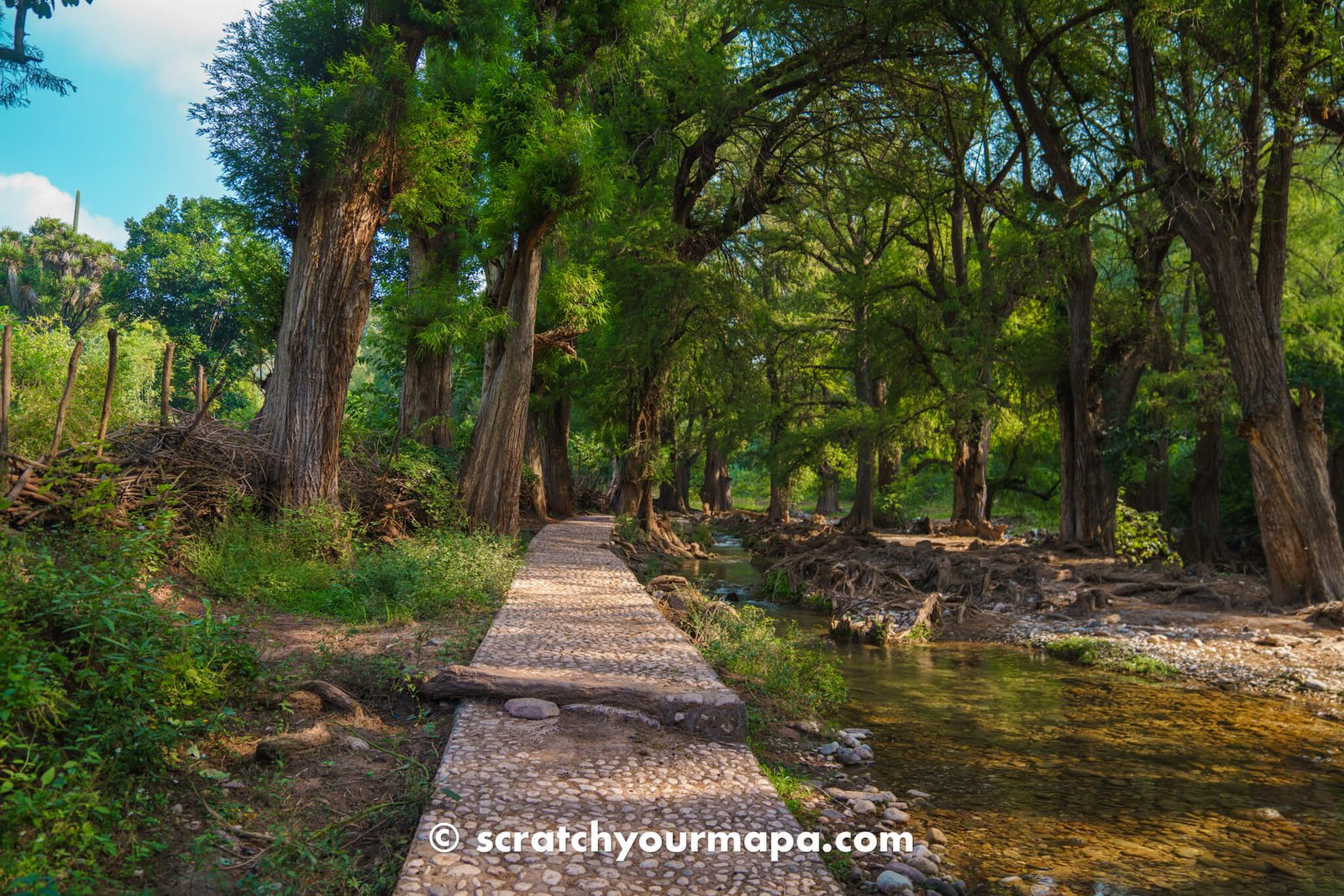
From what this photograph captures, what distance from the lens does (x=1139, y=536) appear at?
1542 centimetres

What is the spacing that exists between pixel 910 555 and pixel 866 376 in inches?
331

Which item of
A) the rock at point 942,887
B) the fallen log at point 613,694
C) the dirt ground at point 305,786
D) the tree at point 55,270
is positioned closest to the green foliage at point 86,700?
the dirt ground at point 305,786

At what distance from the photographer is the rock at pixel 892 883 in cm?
391

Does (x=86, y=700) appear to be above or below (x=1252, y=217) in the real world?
below

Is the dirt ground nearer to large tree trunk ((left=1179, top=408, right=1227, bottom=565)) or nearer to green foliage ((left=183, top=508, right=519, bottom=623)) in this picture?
green foliage ((left=183, top=508, right=519, bottom=623))

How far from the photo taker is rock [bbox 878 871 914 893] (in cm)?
391

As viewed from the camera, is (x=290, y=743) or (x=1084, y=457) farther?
(x=1084, y=457)

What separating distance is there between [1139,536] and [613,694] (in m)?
13.9

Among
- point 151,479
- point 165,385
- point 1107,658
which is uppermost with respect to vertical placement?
point 165,385

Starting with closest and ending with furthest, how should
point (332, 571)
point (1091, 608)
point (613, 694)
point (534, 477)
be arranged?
1. point (613, 694)
2. point (332, 571)
3. point (1091, 608)
4. point (534, 477)

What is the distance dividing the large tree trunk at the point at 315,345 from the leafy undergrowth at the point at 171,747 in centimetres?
375

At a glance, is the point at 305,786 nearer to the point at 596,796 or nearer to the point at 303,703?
the point at 303,703

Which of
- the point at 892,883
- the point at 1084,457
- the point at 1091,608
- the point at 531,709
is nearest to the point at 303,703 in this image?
the point at 531,709

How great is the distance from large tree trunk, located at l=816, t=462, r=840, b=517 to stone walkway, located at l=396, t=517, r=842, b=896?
28411mm
